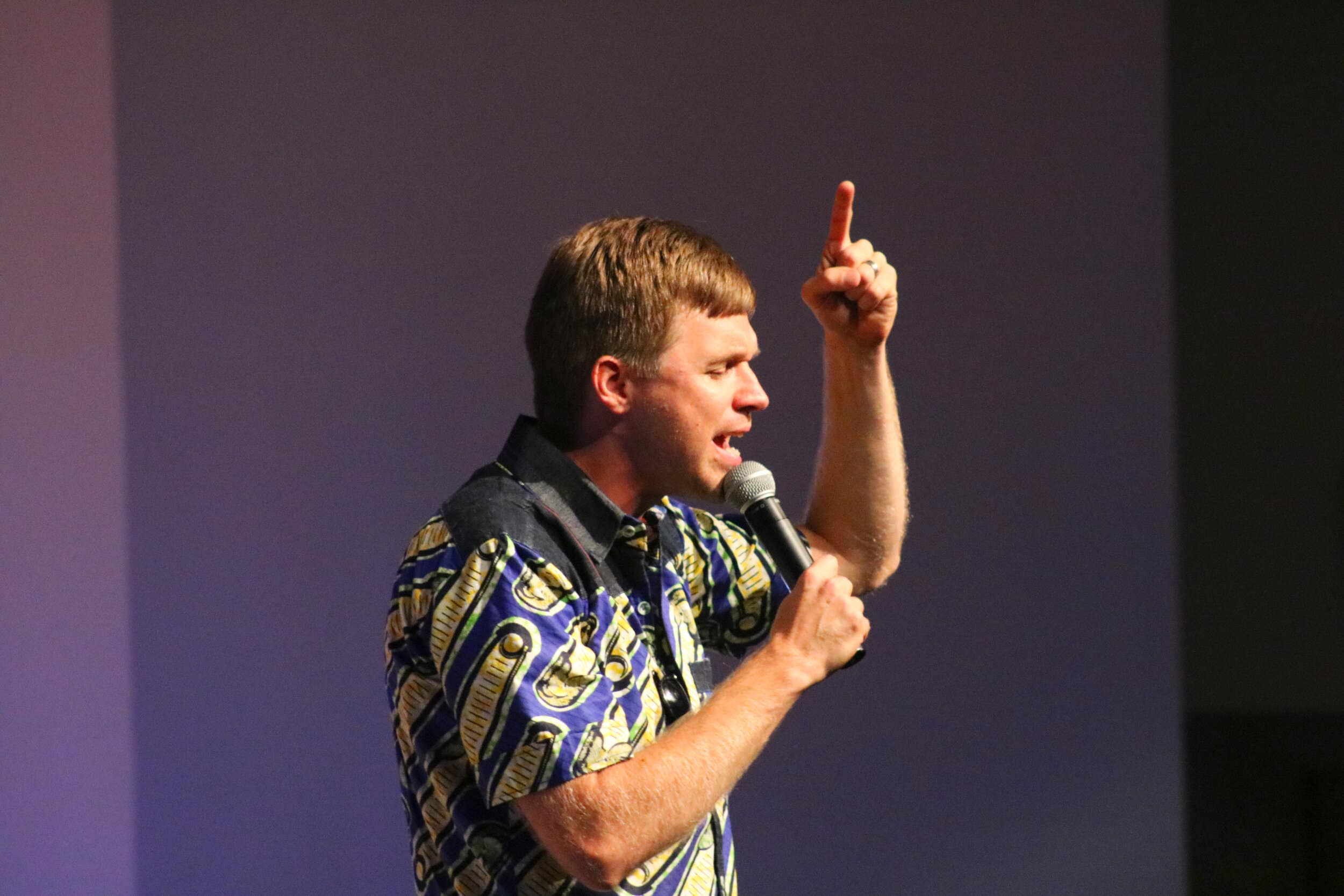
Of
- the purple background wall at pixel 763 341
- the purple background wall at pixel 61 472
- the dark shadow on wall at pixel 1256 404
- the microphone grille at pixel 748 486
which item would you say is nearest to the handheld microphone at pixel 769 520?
the microphone grille at pixel 748 486

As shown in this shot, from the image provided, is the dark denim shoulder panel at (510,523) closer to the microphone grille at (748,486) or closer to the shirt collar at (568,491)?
the shirt collar at (568,491)

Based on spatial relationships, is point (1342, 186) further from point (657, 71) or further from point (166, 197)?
point (166, 197)

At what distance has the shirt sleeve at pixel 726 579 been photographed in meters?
1.72

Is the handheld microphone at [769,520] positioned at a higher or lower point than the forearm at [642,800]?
higher

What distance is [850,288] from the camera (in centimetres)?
165

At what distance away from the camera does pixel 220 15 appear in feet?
9.36

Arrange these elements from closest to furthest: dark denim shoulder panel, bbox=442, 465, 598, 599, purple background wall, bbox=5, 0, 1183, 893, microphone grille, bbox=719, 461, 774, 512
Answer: dark denim shoulder panel, bbox=442, 465, 598, 599 < microphone grille, bbox=719, 461, 774, 512 < purple background wall, bbox=5, 0, 1183, 893

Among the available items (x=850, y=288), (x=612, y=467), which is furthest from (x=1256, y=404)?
(x=612, y=467)

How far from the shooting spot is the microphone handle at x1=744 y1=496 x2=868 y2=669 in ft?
4.66

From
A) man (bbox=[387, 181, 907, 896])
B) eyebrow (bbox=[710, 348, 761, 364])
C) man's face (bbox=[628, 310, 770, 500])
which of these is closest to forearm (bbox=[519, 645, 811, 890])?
man (bbox=[387, 181, 907, 896])

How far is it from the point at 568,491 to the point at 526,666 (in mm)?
262

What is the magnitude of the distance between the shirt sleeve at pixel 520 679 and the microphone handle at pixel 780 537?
223 mm

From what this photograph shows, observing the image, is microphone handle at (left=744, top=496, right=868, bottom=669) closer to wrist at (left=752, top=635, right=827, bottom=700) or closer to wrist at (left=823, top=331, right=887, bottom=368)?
wrist at (left=752, top=635, right=827, bottom=700)

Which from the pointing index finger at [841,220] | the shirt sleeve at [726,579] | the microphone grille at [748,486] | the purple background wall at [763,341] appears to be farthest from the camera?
the purple background wall at [763,341]
